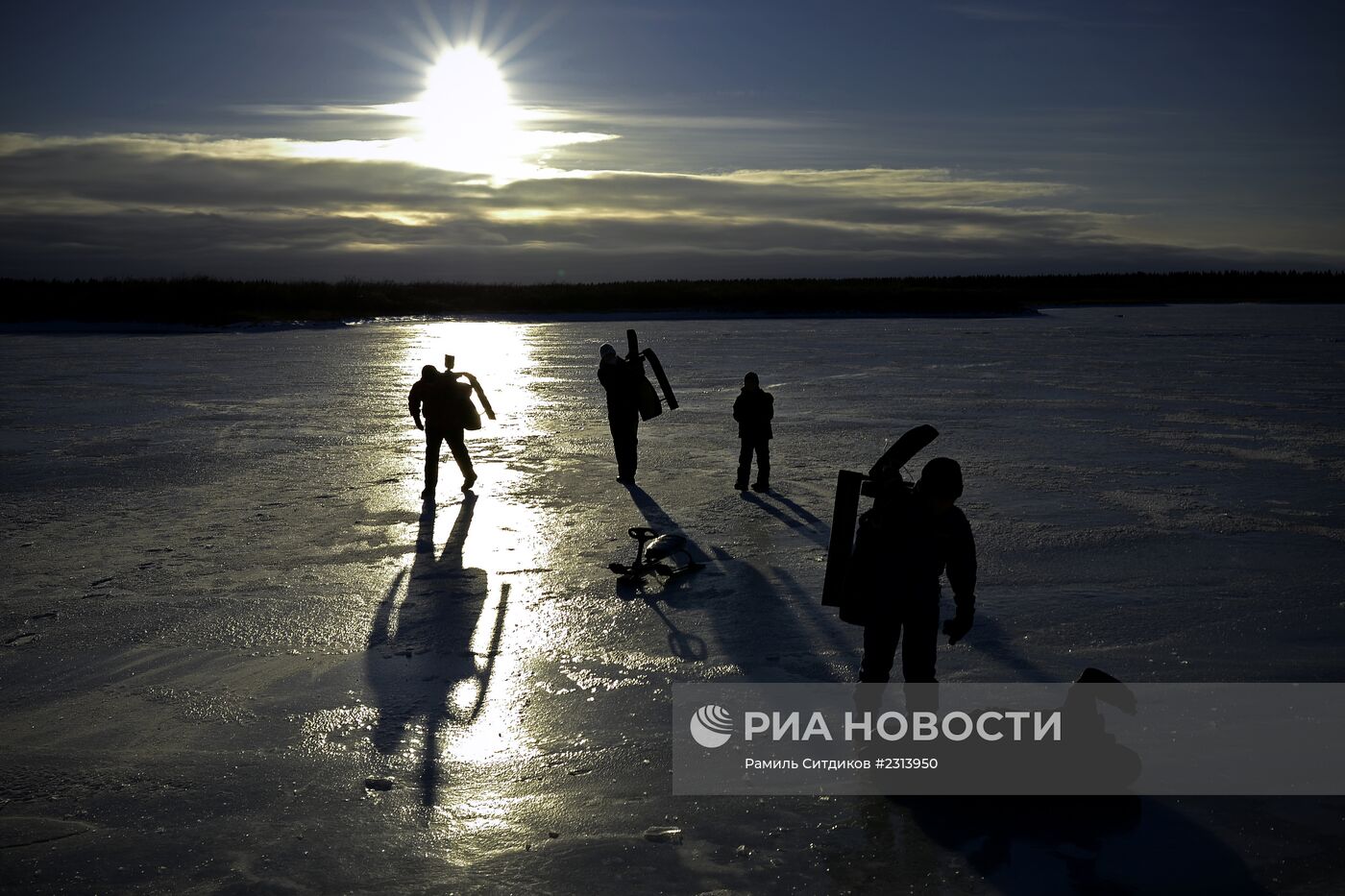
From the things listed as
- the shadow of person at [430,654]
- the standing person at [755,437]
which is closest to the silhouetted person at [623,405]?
the standing person at [755,437]

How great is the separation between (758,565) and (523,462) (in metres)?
5.32

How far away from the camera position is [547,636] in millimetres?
6129

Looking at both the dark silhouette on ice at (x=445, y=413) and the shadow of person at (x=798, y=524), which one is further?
the dark silhouette on ice at (x=445, y=413)

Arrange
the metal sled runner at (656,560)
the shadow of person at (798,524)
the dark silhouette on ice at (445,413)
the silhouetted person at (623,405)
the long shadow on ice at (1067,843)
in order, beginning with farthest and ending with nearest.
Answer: the silhouetted person at (623,405)
the dark silhouette on ice at (445,413)
the shadow of person at (798,524)
the metal sled runner at (656,560)
the long shadow on ice at (1067,843)

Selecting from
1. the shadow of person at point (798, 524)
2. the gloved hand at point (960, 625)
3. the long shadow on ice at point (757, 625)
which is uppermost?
the gloved hand at point (960, 625)

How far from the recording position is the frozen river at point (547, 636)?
3795mm

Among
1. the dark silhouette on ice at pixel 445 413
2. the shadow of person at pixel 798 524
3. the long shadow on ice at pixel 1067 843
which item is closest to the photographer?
the long shadow on ice at pixel 1067 843

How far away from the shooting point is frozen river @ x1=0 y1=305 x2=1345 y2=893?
3795 mm

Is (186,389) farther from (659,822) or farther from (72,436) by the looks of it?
(659,822)

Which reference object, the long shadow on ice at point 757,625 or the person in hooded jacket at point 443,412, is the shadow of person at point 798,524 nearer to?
the long shadow on ice at point 757,625

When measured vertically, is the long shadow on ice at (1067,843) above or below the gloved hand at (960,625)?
below

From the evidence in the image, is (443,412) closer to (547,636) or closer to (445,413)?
(445,413)

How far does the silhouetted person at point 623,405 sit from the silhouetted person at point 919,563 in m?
6.60

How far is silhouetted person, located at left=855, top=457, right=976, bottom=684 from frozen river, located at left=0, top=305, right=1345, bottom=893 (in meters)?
0.74
